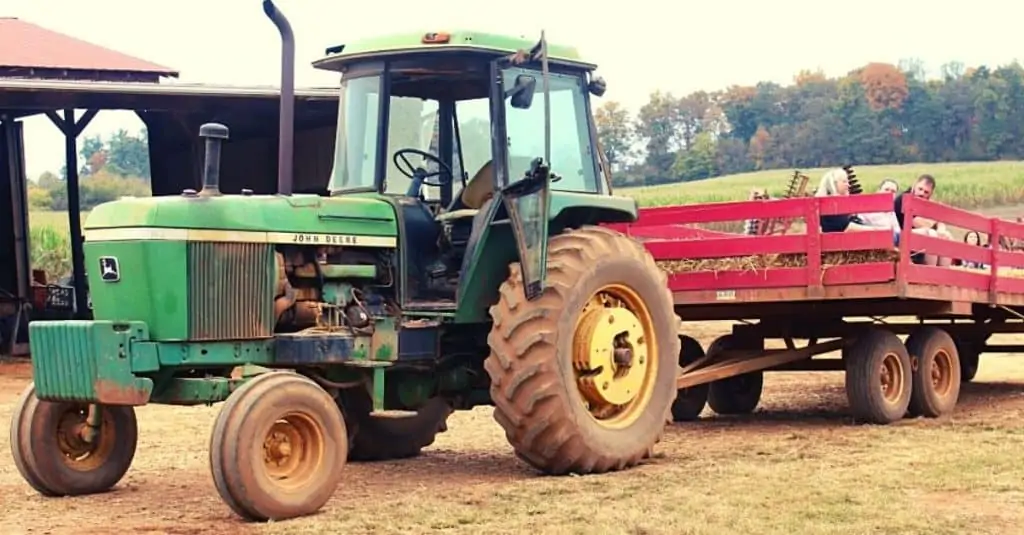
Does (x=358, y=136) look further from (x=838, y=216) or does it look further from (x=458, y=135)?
(x=838, y=216)

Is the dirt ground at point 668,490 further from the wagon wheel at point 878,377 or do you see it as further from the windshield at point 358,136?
the windshield at point 358,136

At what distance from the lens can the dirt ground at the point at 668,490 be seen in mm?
6777

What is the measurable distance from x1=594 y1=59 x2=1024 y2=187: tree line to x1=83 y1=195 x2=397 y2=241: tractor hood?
46.4 meters

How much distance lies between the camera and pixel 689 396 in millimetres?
11789

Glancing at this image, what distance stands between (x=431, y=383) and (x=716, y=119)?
185 ft

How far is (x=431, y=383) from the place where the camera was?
902cm

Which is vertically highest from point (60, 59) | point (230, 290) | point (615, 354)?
point (60, 59)

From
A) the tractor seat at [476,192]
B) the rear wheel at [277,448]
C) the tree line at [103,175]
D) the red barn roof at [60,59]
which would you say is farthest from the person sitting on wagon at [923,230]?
the tree line at [103,175]

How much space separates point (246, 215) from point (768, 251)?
421 centimetres

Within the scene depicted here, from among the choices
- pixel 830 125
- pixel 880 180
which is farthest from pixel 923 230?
pixel 830 125

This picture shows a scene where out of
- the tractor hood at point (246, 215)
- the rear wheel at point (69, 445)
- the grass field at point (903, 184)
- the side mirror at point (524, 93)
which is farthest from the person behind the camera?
the grass field at point (903, 184)

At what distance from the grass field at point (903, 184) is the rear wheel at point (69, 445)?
100ft

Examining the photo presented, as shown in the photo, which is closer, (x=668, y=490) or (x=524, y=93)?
(x=668, y=490)

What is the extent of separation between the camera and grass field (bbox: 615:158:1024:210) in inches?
1687
